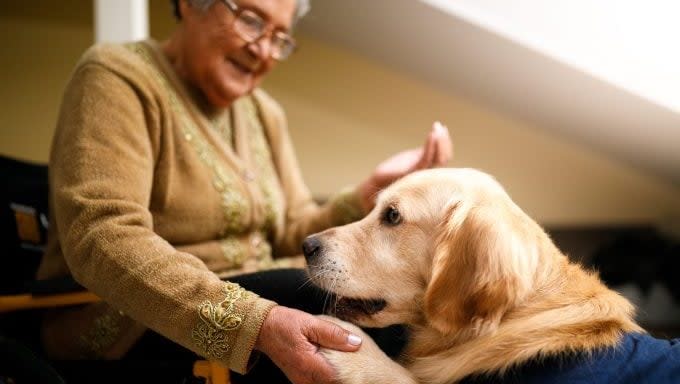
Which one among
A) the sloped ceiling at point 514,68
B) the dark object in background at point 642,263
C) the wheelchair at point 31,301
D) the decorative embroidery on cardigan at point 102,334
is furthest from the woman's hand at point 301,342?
the dark object in background at point 642,263

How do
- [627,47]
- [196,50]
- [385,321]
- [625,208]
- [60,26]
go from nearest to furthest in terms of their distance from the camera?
[385,321]
[196,50]
[627,47]
[60,26]
[625,208]

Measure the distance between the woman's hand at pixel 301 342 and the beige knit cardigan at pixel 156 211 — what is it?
0.08 ft

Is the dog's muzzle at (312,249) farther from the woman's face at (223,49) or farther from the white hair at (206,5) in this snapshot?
the white hair at (206,5)

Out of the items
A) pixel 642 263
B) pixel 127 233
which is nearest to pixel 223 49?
pixel 127 233

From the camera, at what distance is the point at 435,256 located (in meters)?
0.91

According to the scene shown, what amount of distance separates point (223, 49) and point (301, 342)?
71cm

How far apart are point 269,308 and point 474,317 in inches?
12.1

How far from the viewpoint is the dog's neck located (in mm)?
825

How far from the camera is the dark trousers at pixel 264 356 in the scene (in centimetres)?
102

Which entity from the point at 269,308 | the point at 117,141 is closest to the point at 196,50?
the point at 117,141

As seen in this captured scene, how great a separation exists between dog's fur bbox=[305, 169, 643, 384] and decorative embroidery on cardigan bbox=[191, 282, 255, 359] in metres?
0.15

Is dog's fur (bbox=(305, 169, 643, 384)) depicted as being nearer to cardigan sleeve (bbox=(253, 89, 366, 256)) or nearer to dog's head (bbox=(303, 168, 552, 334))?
dog's head (bbox=(303, 168, 552, 334))

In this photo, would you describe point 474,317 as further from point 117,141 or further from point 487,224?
point 117,141

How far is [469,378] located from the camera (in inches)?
33.6
